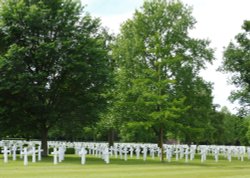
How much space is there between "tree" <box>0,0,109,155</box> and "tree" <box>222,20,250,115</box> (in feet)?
62.9

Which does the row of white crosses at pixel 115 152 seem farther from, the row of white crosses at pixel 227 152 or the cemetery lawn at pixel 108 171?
the cemetery lawn at pixel 108 171

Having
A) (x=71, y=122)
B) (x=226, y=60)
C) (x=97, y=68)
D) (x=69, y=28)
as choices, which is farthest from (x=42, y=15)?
Answer: (x=226, y=60)

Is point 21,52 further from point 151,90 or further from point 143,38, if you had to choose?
point 143,38

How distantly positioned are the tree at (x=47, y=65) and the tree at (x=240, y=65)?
19.2 m

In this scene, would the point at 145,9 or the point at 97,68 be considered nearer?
the point at 97,68

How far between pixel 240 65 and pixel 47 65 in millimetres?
23024

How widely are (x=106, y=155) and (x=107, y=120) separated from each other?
16.7 m

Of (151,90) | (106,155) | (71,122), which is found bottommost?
(106,155)

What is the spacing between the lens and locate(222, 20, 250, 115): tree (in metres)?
47.0

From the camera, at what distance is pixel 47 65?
3123cm

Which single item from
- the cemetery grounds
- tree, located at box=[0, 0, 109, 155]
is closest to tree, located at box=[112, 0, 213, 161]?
tree, located at box=[0, 0, 109, 155]

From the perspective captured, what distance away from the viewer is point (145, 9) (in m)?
43.2

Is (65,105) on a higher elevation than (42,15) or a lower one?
lower

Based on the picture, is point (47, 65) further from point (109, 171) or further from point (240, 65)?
point (240, 65)
